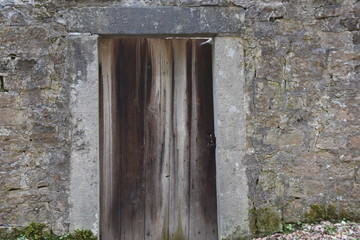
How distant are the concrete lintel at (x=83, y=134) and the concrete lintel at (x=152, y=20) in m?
0.13

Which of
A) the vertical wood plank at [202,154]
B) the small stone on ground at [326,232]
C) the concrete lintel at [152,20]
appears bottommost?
the small stone on ground at [326,232]

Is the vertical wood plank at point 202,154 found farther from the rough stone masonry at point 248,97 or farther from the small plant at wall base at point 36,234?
the small plant at wall base at point 36,234

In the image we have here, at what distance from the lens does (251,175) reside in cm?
331

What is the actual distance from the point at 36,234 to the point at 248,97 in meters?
2.03

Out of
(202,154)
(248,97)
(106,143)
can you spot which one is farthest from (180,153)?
(248,97)

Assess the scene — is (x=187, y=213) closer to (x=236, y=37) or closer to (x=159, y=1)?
(x=236, y=37)

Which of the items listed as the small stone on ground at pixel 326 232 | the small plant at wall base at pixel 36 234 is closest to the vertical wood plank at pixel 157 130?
the small plant at wall base at pixel 36 234

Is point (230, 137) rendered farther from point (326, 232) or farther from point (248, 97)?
point (326, 232)

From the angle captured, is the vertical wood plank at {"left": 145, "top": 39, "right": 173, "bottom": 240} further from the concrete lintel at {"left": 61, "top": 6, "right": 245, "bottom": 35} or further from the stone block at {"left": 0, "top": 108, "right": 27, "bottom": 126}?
the stone block at {"left": 0, "top": 108, "right": 27, "bottom": 126}

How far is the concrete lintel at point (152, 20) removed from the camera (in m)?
3.22

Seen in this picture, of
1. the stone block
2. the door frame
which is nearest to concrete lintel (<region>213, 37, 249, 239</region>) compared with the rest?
the door frame

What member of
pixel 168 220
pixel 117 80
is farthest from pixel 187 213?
pixel 117 80

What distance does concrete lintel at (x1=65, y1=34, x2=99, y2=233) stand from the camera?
320cm

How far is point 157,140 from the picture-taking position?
3473mm
